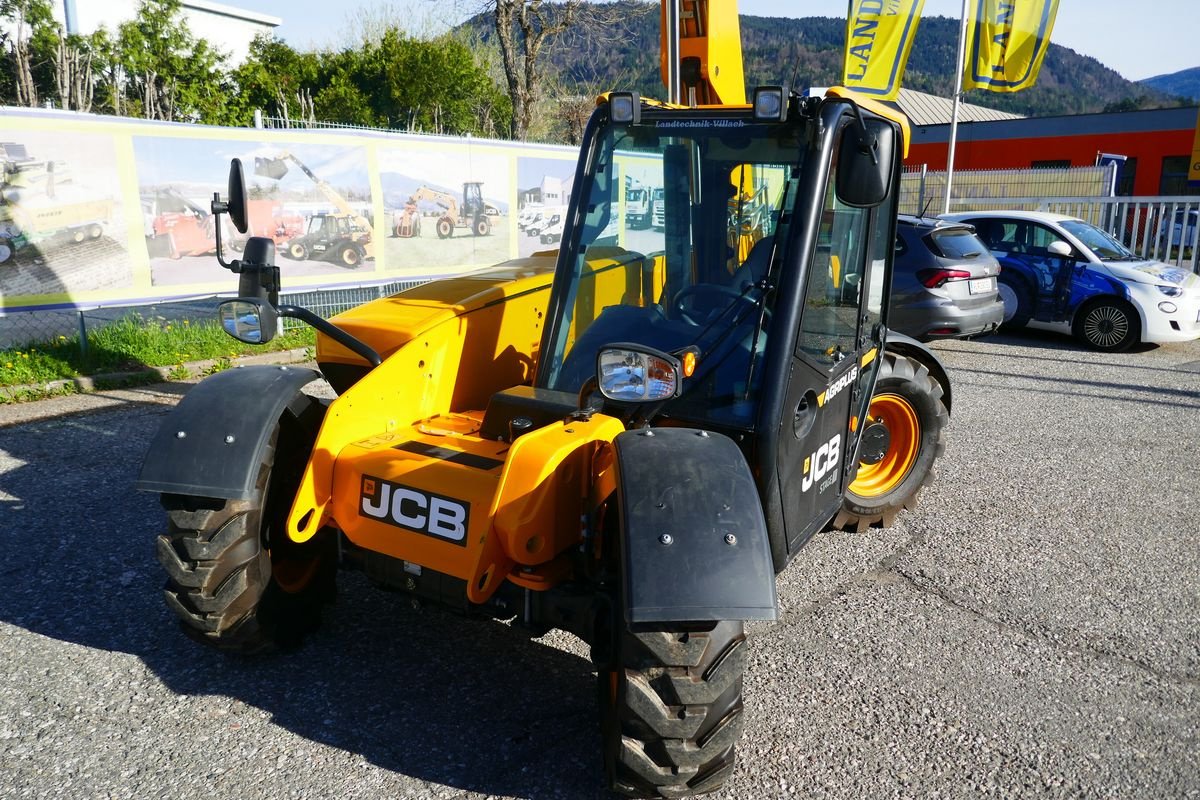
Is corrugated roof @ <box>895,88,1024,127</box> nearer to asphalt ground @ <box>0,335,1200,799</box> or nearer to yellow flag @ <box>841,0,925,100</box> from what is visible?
yellow flag @ <box>841,0,925,100</box>

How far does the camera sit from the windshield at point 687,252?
Answer: 3271mm

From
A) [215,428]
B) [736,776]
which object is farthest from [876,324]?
[215,428]

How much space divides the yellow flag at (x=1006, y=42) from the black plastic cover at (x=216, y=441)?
17254mm

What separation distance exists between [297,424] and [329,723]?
44.6 inches

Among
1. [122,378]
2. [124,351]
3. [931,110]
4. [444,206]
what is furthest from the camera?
[931,110]

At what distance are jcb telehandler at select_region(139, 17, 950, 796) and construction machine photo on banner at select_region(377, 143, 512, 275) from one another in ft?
21.0

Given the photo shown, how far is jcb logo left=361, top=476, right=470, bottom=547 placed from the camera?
115 inches

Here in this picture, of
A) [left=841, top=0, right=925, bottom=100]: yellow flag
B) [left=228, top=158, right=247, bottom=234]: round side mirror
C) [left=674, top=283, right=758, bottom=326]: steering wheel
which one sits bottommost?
[left=674, top=283, right=758, bottom=326]: steering wheel

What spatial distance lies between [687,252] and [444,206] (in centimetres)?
756

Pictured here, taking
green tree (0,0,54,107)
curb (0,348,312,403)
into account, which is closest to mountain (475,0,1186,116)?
curb (0,348,312,403)

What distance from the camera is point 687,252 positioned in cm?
362

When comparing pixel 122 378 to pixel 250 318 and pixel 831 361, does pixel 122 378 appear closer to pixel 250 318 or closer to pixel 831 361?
pixel 250 318

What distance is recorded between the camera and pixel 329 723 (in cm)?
320

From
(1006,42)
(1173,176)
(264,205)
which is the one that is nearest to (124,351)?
(264,205)
